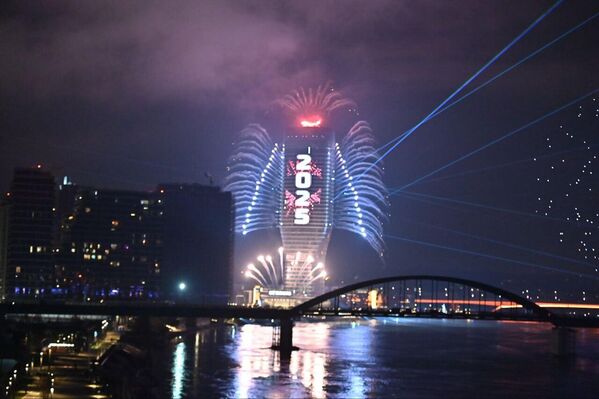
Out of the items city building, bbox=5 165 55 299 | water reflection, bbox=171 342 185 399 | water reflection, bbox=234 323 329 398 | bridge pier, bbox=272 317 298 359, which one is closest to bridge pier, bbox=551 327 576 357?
water reflection, bbox=234 323 329 398

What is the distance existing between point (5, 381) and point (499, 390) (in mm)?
40167

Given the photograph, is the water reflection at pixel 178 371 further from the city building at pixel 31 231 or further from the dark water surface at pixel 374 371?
the city building at pixel 31 231

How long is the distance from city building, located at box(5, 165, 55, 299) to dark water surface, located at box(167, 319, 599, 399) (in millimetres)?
62254

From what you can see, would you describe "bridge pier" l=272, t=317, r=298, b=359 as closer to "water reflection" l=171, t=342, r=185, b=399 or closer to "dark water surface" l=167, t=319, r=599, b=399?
"dark water surface" l=167, t=319, r=599, b=399

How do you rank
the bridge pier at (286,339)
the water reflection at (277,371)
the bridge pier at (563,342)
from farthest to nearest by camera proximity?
the bridge pier at (563,342) → the bridge pier at (286,339) → the water reflection at (277,371)

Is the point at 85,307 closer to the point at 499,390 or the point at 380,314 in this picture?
the point at 380,314

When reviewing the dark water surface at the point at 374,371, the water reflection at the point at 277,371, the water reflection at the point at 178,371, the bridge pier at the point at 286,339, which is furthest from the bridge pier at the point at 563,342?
the water reflection at the point at 178,371

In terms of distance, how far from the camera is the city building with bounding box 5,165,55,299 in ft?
621

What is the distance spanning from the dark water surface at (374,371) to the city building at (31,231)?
62.3 m

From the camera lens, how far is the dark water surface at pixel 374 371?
77312 millimetres

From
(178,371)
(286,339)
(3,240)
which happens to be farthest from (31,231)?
(178,371)

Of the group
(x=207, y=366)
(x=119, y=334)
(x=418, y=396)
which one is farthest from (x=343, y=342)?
(x=418, y=396)

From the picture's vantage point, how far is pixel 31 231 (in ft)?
633

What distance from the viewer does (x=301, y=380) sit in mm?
82750
